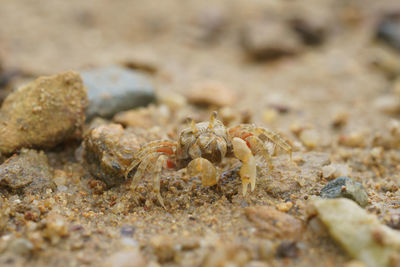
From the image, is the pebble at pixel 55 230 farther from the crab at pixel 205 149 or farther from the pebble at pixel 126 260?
the crab at pixel 205 149

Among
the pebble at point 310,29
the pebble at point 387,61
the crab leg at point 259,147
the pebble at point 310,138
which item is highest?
the pebble at point 310,29

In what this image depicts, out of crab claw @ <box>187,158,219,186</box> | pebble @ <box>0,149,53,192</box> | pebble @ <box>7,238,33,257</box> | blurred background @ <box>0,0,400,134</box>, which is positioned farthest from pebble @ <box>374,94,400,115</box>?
pebble @ <box>7,238,33,257</box>

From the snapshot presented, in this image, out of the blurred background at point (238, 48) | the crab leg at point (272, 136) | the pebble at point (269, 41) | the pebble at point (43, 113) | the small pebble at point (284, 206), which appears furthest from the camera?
the pebble at point (269, 41)

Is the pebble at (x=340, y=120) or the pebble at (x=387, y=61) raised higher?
the pebble at (x=387, y=61)

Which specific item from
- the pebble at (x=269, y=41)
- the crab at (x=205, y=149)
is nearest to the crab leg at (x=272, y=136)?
the crab at (x=205, y=149)

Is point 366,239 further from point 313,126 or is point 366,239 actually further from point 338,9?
point 338,9

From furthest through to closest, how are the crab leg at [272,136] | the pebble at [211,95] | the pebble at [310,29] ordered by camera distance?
the pebble at [310,29] → the pebble at [211,95] → the crab leg at [272,136]

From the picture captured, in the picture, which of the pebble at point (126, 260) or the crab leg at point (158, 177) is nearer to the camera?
the pebble at point (126, 260)

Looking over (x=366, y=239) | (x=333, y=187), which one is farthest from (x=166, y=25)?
(x=366, y=239)
